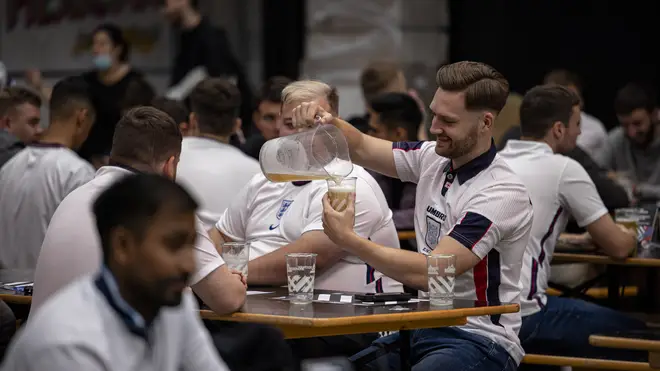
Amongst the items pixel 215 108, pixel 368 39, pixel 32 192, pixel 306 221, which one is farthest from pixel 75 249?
pixel 368 39

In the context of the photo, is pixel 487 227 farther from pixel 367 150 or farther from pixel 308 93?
pixel 308 93

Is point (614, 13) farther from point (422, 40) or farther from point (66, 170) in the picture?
point (66, 170)

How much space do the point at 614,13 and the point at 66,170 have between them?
17.7 ft

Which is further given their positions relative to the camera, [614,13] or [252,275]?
[614,13]

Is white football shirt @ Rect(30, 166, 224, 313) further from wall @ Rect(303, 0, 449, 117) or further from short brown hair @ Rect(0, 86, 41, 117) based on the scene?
wall @ Rect(303, 0, 449, 117)

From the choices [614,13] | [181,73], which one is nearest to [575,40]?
[614,13]

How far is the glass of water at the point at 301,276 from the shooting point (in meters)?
3.71

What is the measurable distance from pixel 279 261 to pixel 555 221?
4.39 ft

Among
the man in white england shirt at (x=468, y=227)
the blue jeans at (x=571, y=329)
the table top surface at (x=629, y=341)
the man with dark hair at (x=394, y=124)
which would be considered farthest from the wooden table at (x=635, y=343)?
the man with dark hair at (x=394, y=124)

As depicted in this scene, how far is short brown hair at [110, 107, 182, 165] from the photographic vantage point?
11.6 feet

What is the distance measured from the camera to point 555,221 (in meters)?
4.86

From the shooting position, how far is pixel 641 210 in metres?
5.31

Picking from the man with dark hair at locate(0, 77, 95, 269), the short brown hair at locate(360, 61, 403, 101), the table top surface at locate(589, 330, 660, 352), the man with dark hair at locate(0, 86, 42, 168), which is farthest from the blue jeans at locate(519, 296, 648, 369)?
the man with dark hair at locate(0, 86, 42, 168)

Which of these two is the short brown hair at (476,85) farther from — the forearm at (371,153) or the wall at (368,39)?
the wall at (368,39)
